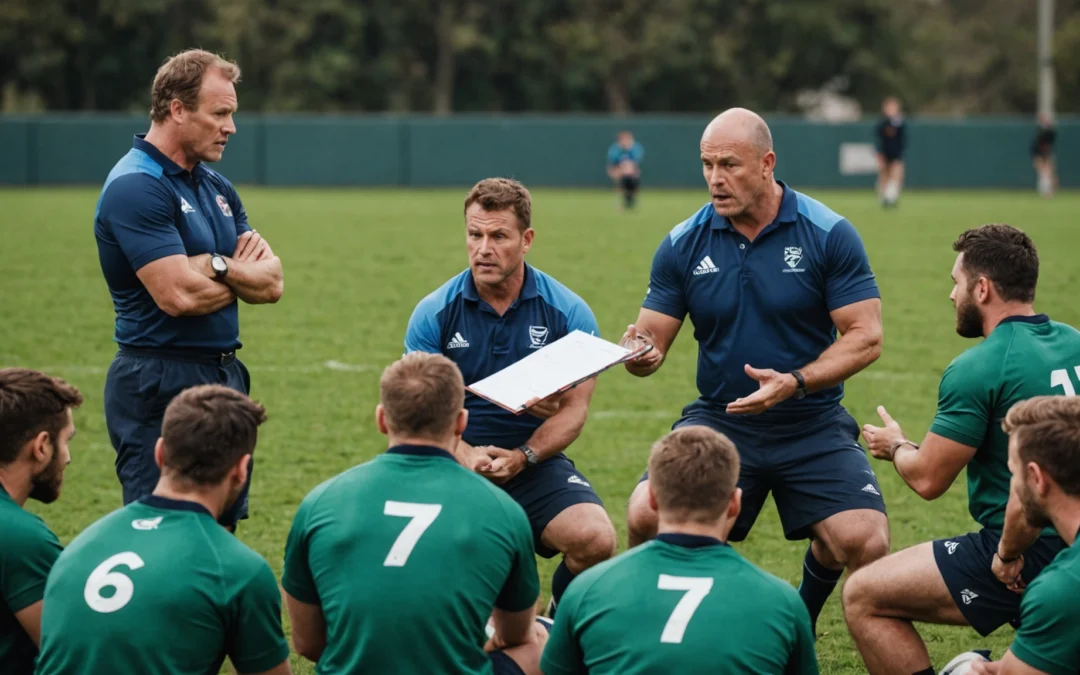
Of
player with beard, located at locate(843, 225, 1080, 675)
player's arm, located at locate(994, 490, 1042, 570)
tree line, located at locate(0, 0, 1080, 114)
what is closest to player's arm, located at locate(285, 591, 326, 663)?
player with beard, located at locate(843, 225, 1080, 675)

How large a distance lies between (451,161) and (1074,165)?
19.7m

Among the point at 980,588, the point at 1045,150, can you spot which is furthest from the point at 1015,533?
the point at 1045,150

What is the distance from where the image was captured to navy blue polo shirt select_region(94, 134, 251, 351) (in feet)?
17.0

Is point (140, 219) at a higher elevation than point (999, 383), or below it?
higher

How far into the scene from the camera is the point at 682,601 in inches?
140

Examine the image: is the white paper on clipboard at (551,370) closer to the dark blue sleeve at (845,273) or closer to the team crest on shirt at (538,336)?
the team crest on shirt at (538,336)

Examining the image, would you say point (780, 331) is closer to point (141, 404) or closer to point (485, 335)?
point (485, 335)

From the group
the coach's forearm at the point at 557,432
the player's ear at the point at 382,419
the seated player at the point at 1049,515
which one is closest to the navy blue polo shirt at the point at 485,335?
the coach's forearm at the point at 557,432

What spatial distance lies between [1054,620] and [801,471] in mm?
2069

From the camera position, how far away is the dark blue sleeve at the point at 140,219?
17.0 feet

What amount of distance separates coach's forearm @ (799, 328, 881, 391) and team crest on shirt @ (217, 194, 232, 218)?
2.63 metres

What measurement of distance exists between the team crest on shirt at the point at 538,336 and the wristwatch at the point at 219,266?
1.40 meters

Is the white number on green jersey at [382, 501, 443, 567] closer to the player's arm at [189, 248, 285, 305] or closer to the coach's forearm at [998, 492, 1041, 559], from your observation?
the player's arm at [189, 248, 285, 305]

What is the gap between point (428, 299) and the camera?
5.94 meters
